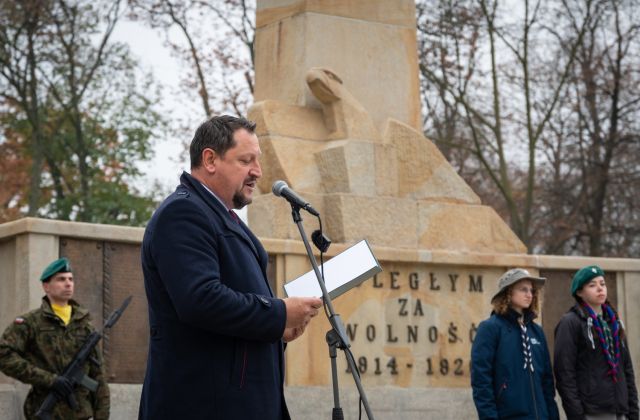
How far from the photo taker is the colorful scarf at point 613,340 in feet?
27.5

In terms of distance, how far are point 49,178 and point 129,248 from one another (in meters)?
16.2

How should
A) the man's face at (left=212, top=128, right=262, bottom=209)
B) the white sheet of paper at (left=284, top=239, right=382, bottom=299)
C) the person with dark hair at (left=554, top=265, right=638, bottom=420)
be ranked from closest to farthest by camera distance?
the man's face at (left=212, top=128, right=262, bottom=209) → the white sheet of paper at (left=284, top=239, right=382, bottom=299) → the person with dark hair at (left=554, top=265, right=638, bottom=420)

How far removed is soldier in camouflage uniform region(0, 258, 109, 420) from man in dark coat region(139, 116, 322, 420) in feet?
12.4

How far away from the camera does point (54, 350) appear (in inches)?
323

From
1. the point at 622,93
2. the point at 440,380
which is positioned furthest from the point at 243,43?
the point at 440,380

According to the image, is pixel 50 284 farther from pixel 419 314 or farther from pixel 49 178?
pixel 49 178

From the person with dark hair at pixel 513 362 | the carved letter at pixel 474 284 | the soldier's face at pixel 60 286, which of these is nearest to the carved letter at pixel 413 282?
the carved letter at pixel 474 284

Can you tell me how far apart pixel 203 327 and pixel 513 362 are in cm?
407

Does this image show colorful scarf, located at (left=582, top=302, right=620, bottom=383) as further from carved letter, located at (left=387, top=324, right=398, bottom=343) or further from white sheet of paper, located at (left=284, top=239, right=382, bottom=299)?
white sheet of paper, located at (left=284, top=239, right=382, bottom=299)

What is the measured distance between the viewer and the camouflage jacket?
8.03m

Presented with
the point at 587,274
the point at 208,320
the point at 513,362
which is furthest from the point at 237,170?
the point at 587,274

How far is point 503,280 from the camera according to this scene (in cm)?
821

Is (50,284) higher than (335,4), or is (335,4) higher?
(335,4)

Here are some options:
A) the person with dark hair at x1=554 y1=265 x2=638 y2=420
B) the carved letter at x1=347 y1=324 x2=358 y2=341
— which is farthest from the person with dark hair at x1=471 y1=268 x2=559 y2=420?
the carved letter at x1=347 y1=324 x2=358 y2=341
